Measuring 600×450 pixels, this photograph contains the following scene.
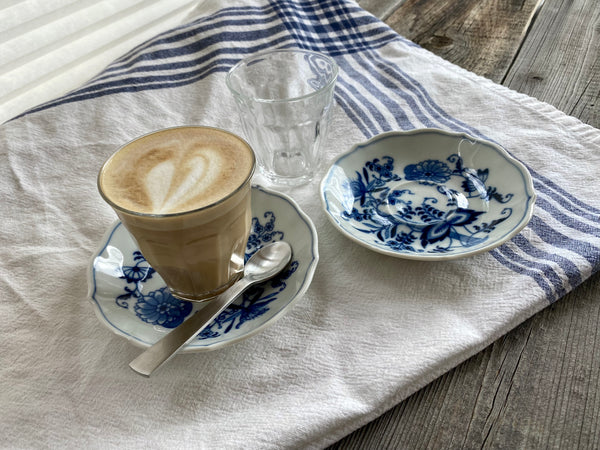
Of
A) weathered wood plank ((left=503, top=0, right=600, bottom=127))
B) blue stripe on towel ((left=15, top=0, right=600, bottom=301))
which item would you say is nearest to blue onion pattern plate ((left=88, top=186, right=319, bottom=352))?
blue stripe on towel ((left=15, top=0, right=600, bottom=301))

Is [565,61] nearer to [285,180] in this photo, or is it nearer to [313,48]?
[313,48]

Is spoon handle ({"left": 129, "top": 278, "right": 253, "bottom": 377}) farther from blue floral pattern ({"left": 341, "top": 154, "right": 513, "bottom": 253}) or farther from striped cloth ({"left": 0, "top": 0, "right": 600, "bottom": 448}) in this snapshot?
blue floral pattern ({"left": 341, "top": 154, "right": 513, "bottom": 253})

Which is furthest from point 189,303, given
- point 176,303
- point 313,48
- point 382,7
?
point 382,7

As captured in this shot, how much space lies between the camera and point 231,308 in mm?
640

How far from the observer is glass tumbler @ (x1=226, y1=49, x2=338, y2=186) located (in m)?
0.82

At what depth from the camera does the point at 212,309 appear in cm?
60

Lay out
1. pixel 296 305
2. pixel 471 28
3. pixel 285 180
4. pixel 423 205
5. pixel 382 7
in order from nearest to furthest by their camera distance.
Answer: pixel 296 305
pixel 423 205
pixel 285 180
pixel 471 28
pixel 382 7

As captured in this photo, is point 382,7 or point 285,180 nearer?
point 285,180

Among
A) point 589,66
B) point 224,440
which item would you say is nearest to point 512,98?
point 589,66

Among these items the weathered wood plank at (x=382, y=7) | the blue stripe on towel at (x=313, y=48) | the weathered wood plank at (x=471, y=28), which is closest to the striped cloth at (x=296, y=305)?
the blue stripe on towel at (x=313, y=48)

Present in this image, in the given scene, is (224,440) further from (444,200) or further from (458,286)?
(444,200)

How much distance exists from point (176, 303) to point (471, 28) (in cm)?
98

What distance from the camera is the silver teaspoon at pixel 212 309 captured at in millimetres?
547

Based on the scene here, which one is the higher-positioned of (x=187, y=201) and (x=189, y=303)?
(x=187, y=201)
